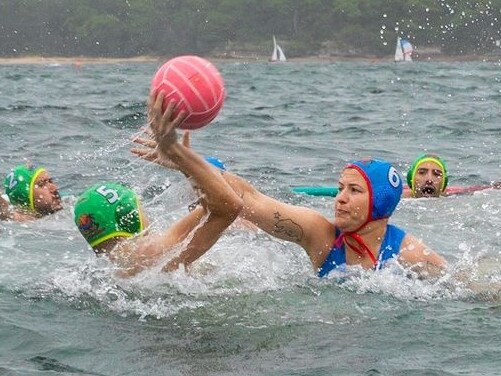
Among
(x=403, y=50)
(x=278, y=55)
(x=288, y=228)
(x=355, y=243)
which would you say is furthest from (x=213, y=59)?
(x=288, y=228)

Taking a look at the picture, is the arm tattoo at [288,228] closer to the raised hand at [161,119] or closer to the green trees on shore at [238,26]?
the raised hand at [161,119]

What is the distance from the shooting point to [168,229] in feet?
24.0

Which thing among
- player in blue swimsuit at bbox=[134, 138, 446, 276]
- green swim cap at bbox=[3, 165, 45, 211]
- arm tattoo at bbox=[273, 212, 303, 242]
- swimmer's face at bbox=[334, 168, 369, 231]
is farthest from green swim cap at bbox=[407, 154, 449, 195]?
arm tattoo at bbox=[273, 212, 303, 242]

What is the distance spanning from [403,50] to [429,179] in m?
65.0

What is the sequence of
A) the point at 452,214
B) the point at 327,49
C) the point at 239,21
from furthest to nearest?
the point at 239,21, the point at 327,49, the point at 452,214

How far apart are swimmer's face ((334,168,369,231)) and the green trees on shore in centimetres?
9156

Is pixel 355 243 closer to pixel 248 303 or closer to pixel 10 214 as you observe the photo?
pixel 248 303

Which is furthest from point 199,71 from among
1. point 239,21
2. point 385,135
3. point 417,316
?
point 239,21

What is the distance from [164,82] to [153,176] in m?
8.36

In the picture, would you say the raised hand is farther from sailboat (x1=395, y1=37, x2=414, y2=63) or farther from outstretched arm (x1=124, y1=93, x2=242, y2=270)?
sailboat (x1=395, y1=37, x2=414, y2=63)

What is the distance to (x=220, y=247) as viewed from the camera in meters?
9.17

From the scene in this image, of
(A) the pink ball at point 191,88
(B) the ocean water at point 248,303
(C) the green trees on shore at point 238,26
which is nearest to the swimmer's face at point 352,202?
(B) the ocean water at point 248,303

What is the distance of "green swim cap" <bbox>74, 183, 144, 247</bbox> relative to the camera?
24.2 ft

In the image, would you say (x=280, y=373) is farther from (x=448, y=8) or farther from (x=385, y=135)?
(x=448, y=8)
